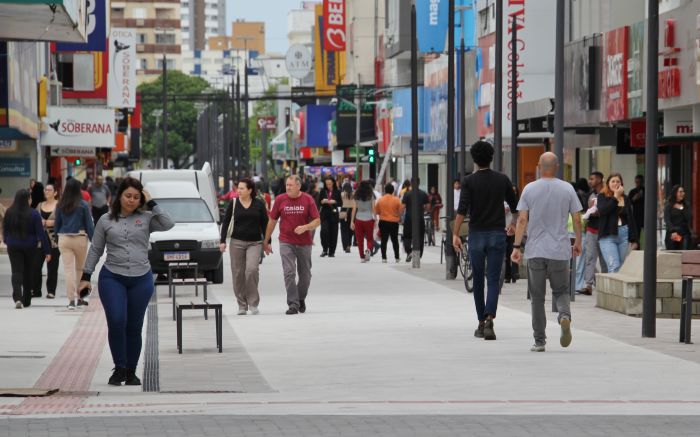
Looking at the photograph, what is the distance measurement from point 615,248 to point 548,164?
28.3ft

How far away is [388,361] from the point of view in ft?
49.1

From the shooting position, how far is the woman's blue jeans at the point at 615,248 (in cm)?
2402

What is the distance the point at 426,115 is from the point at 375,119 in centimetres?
2589

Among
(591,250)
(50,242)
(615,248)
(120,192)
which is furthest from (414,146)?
(120,192)

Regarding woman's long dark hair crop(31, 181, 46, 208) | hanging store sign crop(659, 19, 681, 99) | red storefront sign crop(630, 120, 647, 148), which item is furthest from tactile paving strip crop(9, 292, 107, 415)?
red storefront sign crop(630, 120, 647, 148)

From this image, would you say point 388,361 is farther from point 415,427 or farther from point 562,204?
point 415,427

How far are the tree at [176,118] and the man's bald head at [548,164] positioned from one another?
157 m

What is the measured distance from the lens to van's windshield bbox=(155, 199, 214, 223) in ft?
99.5

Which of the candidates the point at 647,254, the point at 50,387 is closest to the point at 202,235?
the point at 647,254

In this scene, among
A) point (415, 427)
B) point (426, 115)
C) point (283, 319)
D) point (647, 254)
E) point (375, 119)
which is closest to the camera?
point (415, 427)

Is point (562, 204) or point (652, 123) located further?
point (652, 123)

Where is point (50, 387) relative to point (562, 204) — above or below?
below

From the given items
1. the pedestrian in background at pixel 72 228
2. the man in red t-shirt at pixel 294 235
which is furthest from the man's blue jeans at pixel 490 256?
the pedestrian in background at pixel 72 228

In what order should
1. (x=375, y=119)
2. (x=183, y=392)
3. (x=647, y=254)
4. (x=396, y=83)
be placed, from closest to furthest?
(x=183, y=392) → (x=647, y=254) → (x=396, y=83) → (x=375, y=119)
